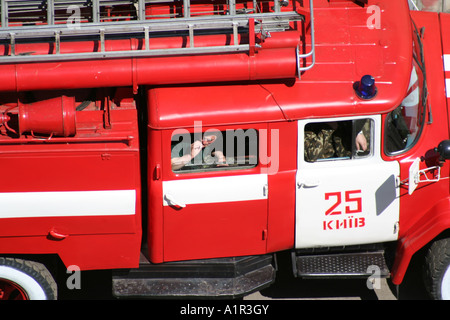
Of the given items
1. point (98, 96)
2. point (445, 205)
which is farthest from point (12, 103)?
point (445, 205)

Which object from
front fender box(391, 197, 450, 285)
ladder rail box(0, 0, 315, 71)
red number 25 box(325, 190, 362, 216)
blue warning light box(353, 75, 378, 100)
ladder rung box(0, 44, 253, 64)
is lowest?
front fender box(391, 197, 450, 285)

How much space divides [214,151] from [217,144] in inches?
2.5

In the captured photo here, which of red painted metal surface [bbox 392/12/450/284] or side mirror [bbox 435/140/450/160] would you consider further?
red painted metal surface [bbox 392/12/450/284]

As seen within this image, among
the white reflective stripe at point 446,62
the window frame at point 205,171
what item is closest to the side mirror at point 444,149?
the white reflective stripe at point 446,62

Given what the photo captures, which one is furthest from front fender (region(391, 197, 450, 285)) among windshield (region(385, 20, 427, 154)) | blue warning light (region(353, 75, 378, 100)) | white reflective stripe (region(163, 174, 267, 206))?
white reflective stripe (region(163, 174, 267, 206))

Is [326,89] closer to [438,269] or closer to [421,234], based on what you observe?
[421,234]

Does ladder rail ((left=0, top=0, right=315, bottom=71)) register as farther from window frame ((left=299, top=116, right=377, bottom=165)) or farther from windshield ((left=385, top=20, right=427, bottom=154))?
windshield ((left=385, top=20, right=427, bottom=154))

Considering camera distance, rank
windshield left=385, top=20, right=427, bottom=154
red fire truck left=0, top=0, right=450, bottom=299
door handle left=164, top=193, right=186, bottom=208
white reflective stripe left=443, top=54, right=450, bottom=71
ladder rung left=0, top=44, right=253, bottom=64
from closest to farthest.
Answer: ladder rung left=0, top=44, right=253, bottom=64, red fire truck left=0, top=0, right=450, bottom=299, door handle left=164, top=193, right=186, bottom=208, windshield left=385, top=20, right=427, bottom=154, white reflective stripe left=443, top=54, right=450, bottom=71

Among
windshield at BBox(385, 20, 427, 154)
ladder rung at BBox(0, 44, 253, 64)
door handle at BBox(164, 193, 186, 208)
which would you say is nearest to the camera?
ladder rung at BBox(0, 44, 253, 64)

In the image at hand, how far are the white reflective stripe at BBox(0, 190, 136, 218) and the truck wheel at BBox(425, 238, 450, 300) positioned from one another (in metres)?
2.55

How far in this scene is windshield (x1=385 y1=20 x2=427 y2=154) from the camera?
17.0 feet

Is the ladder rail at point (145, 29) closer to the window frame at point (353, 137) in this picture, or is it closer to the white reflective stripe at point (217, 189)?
the window frame at point (353, 137)

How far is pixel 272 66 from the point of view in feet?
15.8
